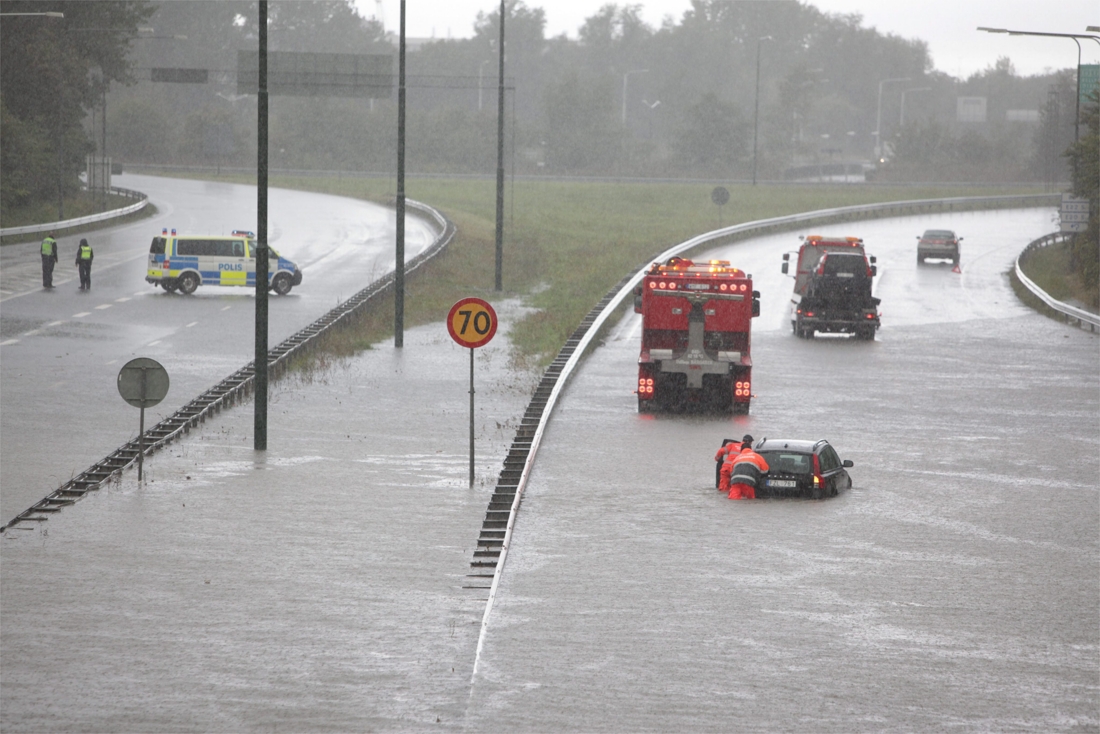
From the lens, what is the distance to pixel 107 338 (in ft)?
120

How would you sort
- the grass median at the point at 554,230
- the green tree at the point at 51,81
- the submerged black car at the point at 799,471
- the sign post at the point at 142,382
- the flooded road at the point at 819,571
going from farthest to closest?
the green tree at the point at 51,81, the grass median at the point at 554,230, the submerged black car at the point at 799,471, the sign post at the point at 142,382, the flooded road at the point at 819,571

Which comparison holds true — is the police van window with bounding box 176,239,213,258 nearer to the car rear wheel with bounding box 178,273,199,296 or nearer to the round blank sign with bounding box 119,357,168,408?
the car rear wheel with bounding box 178,273,199,296

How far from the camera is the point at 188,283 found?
46.6m

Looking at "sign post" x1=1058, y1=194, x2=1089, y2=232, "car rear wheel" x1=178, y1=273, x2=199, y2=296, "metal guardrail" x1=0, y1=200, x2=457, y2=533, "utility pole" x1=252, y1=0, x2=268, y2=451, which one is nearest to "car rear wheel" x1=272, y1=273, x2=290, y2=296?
"car rear wheel" x1=178, y1=273, x2=199, y2=296

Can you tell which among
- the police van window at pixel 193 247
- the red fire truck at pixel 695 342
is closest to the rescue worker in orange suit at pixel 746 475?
the red fire truck at pixel 695 342

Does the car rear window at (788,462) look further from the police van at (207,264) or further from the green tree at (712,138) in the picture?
the green tree at (712,138)

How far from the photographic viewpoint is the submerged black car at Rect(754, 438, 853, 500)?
21.3 m

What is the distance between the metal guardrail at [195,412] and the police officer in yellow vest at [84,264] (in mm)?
8746

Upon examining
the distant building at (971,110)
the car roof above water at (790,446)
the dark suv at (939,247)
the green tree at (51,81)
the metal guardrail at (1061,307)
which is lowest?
the car roof above water at (790,446)

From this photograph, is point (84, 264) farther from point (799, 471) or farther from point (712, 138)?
point (712, 138)

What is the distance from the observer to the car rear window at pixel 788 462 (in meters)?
21.4

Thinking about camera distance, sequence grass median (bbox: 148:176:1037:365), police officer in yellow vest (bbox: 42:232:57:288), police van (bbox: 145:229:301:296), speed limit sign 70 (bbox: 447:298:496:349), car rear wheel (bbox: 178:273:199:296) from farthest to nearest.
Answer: car rear wheel (bbox: 178:273:199:296) → police van (bbox: 145:229:301:296) → police officer in yellow vest (bbox: 42:232:57:288) → grass median (bbox: 148:176:1037:365) → speed limit sign 70 (bbox: 447:298:496:349)

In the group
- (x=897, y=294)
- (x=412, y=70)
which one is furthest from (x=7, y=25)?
(x=412, y=70)

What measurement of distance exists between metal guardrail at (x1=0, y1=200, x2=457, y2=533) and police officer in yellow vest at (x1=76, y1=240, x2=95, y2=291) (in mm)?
8746
